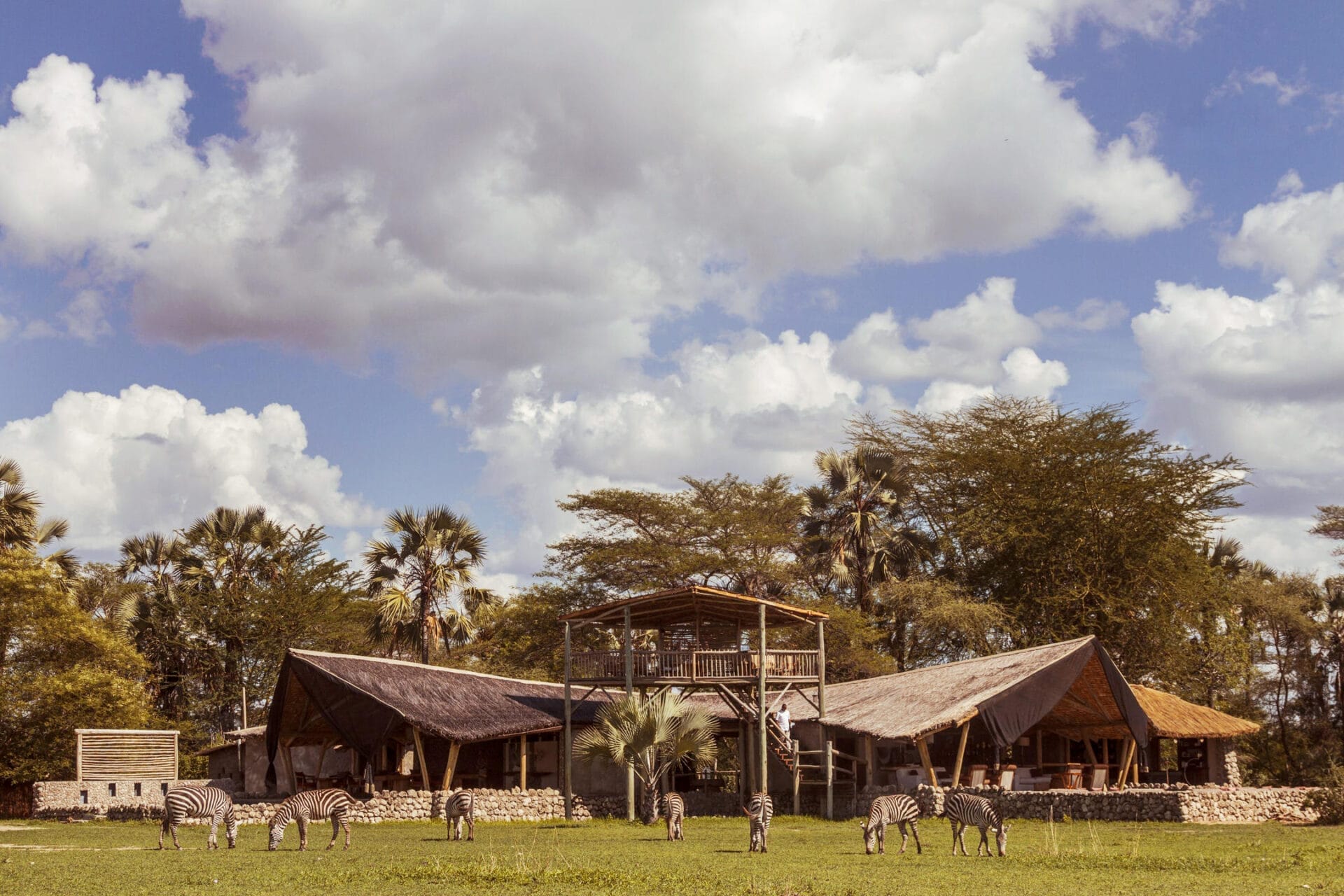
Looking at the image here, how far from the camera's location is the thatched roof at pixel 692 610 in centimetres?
3259

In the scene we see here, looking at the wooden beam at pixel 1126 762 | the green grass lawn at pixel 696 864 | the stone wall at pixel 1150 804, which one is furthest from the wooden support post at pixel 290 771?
the wooden beam at pixel 1126 762

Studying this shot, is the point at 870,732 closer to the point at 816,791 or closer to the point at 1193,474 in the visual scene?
the point at 816,791

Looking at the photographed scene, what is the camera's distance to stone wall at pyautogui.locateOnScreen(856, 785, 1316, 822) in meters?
26.4

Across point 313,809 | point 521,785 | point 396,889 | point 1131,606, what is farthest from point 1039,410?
point 396,889

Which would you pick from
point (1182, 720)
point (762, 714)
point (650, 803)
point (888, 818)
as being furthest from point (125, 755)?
point (1182, 720)

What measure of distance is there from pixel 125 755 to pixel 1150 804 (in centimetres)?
2806

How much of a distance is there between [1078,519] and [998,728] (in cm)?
2313

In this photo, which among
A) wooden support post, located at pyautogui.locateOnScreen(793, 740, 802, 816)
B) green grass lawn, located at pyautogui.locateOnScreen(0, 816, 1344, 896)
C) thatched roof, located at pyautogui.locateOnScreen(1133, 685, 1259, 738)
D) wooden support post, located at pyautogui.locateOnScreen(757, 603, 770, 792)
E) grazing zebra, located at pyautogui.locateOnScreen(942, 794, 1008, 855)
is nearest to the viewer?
green grass lawn, located at pyautogui.locateOnScreen(0, 816, 1344, 896)

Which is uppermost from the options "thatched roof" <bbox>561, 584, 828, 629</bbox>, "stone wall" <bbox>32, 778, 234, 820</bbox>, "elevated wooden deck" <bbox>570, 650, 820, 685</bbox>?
"thatched roof" <bbox>561, 584, 828, 629</bbox>

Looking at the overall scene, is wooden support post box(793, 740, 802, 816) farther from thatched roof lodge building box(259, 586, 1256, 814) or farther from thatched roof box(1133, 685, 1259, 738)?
thatched roof box(1133, 685, 1259, 738)

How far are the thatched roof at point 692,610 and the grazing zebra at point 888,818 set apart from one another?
11.1 m

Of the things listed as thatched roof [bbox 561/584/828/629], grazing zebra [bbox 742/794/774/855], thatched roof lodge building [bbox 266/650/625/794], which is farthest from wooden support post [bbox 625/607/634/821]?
grazing zebra [bbox 742/794/774/855]

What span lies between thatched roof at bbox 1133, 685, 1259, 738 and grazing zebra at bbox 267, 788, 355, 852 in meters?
24.3

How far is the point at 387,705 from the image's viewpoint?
3269cm
